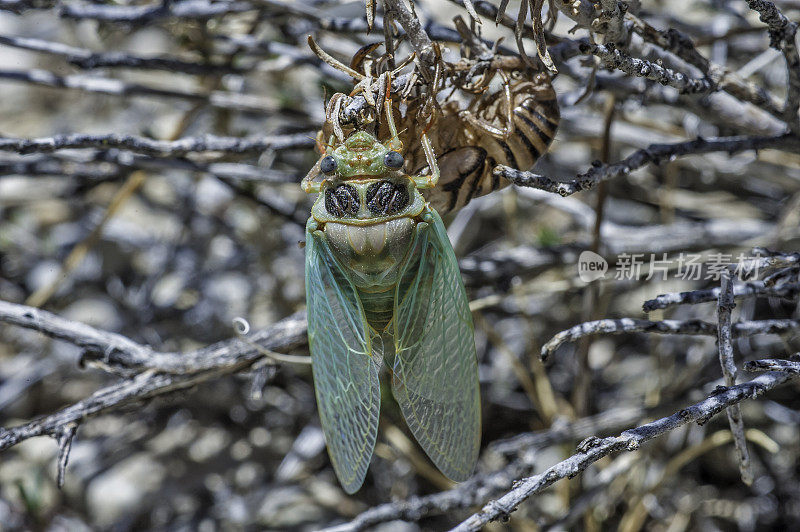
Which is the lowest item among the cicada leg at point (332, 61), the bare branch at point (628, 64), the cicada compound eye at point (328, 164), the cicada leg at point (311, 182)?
the cicada leg at point (311, 182)

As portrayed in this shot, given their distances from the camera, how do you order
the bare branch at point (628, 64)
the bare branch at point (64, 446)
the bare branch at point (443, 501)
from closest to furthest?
the bare branch at point (628, 64) < the bare branch at point (64, 446) < the bare branch at point (443, 501)

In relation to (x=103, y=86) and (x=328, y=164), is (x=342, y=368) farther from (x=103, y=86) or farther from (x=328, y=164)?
(x=103, y=86)

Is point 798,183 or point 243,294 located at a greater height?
point 798,183

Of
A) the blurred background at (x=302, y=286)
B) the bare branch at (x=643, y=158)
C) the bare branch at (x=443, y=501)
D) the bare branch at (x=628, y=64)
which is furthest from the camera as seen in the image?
the blurred background at (x=302, y=286)

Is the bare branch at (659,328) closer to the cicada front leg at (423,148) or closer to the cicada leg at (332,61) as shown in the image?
the cicada front leg at (423,148)

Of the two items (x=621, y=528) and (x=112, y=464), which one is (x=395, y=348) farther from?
(x=112, y=464)

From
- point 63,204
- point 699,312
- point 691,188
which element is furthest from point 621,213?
point 63,204

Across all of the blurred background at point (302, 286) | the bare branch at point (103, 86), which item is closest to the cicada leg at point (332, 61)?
the blurred background at point (302, 286)
